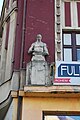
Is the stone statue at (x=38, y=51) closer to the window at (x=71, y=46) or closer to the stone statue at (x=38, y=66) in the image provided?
the stone statue at (x=38, y=66)

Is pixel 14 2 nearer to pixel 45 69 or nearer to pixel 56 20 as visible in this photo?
pixel 56 20

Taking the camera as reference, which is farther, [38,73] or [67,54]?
[67,54]

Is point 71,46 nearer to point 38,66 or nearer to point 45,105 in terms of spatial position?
point 38,66

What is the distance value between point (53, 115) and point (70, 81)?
1334 mm

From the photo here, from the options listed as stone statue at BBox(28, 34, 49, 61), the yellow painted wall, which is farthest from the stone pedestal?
the yellow painted wall

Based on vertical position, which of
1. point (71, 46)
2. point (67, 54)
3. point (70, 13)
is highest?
point (70, 13)

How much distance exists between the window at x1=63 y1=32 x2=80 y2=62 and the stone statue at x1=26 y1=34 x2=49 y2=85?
3.44 ft

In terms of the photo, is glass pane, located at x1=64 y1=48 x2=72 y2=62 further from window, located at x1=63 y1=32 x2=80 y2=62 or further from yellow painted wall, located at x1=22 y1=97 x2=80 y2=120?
yellow painted wall, located at x1=22 y1=97 x2=80 y2=120

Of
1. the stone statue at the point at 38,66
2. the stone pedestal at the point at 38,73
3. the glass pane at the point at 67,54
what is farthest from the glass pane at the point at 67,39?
the stone pedestal at the point at 38,73

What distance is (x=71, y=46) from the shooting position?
13.3 m

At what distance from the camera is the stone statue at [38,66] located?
1169 centimetres

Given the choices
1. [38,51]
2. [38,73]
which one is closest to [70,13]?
[38,51]

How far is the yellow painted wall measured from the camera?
11.2m

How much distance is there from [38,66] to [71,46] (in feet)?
6.73
